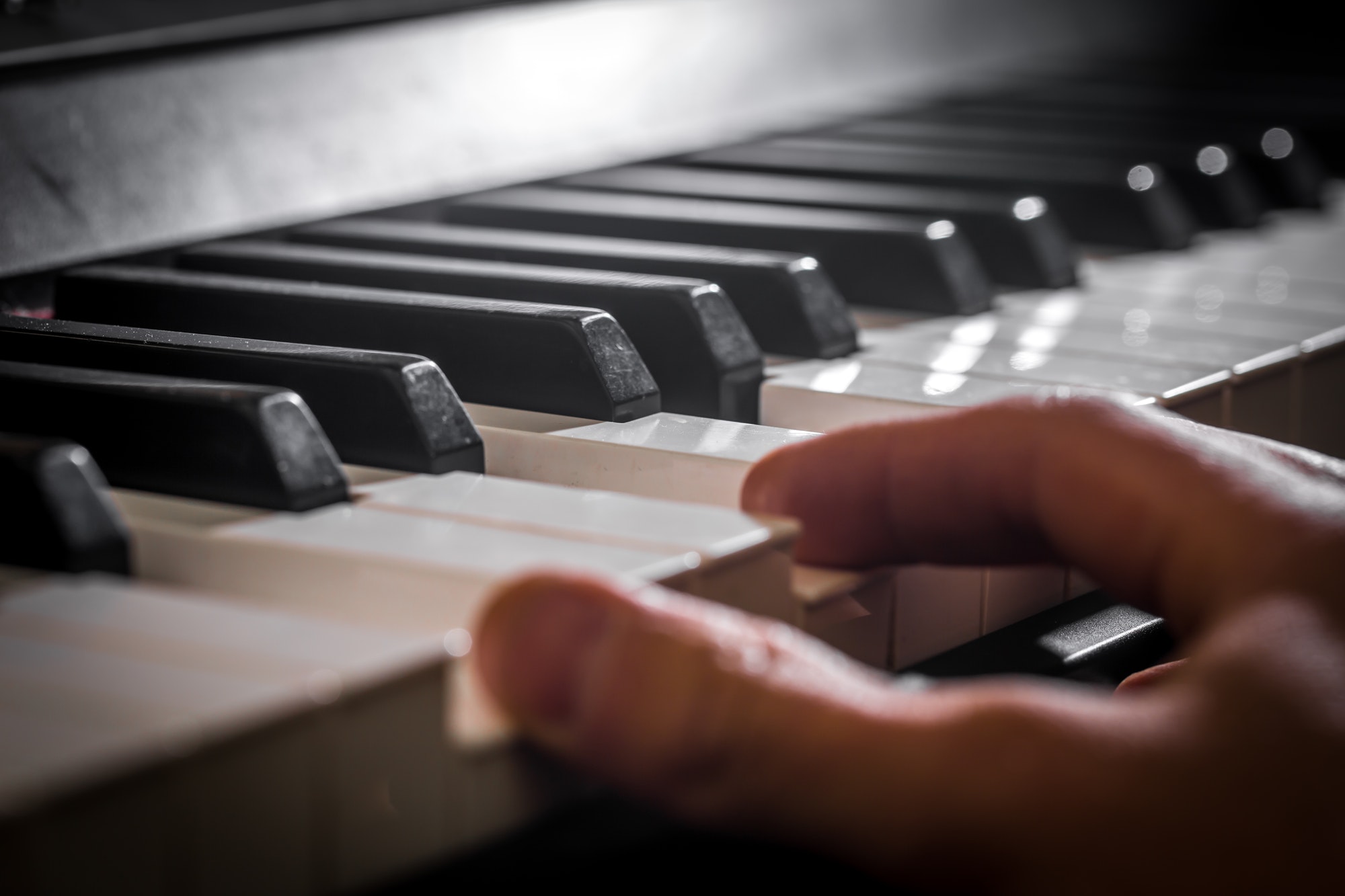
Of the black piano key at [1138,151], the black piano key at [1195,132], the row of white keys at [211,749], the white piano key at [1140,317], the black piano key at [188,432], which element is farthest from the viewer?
the black piano key at [1195,132]

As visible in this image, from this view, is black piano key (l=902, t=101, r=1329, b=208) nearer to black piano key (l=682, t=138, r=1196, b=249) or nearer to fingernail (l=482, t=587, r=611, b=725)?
black piano key (l=682, t=138, r=1196, b=249)

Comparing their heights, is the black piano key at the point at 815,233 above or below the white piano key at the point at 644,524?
above

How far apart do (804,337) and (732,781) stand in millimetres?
588

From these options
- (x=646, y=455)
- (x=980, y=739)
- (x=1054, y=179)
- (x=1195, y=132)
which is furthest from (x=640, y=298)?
(x=1195, y=132)

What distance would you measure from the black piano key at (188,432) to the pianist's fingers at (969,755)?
0.21 m

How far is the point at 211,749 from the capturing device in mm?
431

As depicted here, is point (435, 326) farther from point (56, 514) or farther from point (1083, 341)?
point (1083, 341)

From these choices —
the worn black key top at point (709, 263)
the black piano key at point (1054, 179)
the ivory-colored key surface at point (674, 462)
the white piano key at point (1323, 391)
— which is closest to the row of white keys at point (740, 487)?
the ivory-colored key surface at point (674, 462)

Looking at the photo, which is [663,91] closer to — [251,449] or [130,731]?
[251,449]

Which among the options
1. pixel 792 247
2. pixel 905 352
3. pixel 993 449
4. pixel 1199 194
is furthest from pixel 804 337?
pixel 1199 194

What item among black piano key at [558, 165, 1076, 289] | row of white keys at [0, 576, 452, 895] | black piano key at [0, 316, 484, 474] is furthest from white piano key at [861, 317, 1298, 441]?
row of white keys at [0, 576, 452, 895]

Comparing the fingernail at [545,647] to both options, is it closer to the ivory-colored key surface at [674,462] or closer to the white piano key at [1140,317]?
the ivory-colored key surface at [674,462]

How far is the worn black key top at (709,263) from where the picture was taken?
1046 mm

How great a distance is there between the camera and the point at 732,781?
0.48 meters
